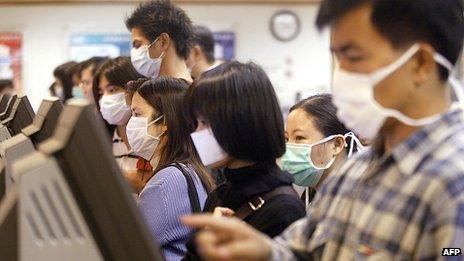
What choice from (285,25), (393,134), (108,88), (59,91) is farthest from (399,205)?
(285,25)

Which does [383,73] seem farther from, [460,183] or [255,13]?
[255,13]

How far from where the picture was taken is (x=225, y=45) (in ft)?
21.8

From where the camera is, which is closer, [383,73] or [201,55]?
[383,73]

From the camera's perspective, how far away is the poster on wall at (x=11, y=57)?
6.56 m

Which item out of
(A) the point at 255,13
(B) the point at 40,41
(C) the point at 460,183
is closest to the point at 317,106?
(C) the point at 460,183

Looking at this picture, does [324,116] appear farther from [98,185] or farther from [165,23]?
[98,185]

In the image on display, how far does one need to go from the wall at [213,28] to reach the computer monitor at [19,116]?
15.2 feet

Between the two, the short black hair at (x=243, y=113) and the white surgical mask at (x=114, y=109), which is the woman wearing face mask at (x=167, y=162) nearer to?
the short black hair at (x=243, y=113)

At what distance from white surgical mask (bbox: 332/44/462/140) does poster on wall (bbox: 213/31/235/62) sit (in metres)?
5.54

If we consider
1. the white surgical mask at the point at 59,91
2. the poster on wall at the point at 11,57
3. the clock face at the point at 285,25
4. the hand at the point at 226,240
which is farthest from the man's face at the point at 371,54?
the poster on wall at the point at 11,57

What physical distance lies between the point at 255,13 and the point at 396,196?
5.82m

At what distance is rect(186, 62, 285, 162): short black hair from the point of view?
157cm

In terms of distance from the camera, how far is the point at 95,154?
3.14 feet

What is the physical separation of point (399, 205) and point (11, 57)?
6.23 m
